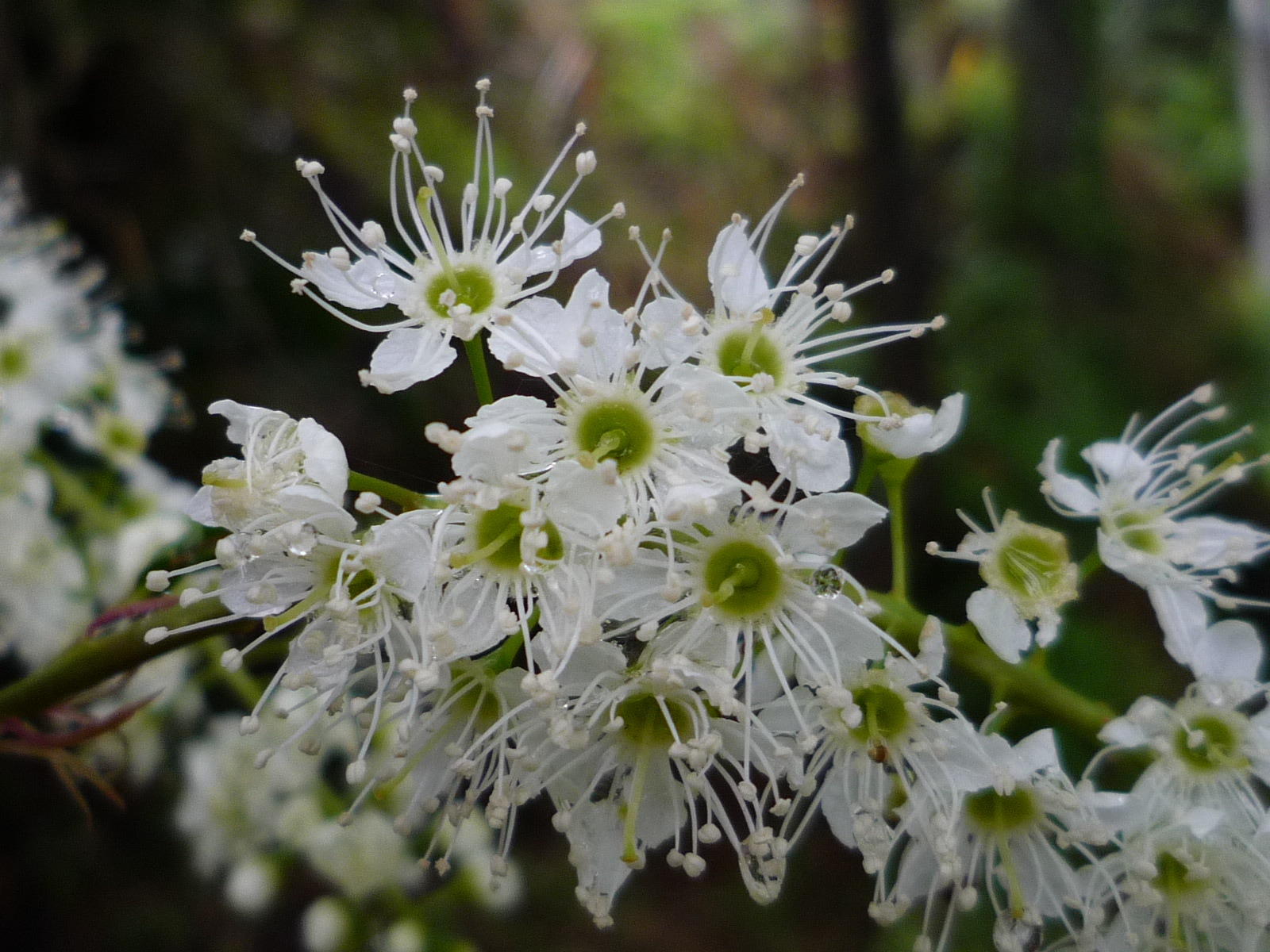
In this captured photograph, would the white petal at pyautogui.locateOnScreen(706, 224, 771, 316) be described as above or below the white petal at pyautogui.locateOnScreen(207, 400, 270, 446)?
above

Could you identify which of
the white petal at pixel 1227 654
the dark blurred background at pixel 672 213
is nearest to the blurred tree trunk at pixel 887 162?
the dark blurred background at pixel 672 213

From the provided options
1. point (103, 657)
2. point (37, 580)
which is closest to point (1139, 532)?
point (103, 657)

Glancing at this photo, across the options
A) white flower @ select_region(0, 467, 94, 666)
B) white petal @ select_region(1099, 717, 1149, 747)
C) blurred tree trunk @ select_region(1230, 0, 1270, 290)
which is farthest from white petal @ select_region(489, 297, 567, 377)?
blurred tree trunk @ select_region(1230, 0, 1270, 290)

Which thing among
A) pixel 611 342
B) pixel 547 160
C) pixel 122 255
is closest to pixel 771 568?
pixel 611 342

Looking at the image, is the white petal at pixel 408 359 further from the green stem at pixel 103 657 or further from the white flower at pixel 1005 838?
the white flower at pixel 1005 838

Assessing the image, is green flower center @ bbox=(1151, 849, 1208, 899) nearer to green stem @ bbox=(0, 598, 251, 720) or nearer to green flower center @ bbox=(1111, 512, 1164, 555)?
green flower center @ bbox=(1111, 512, 1164, 555)

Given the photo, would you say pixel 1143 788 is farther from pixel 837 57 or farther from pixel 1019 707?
pixel 837 57
